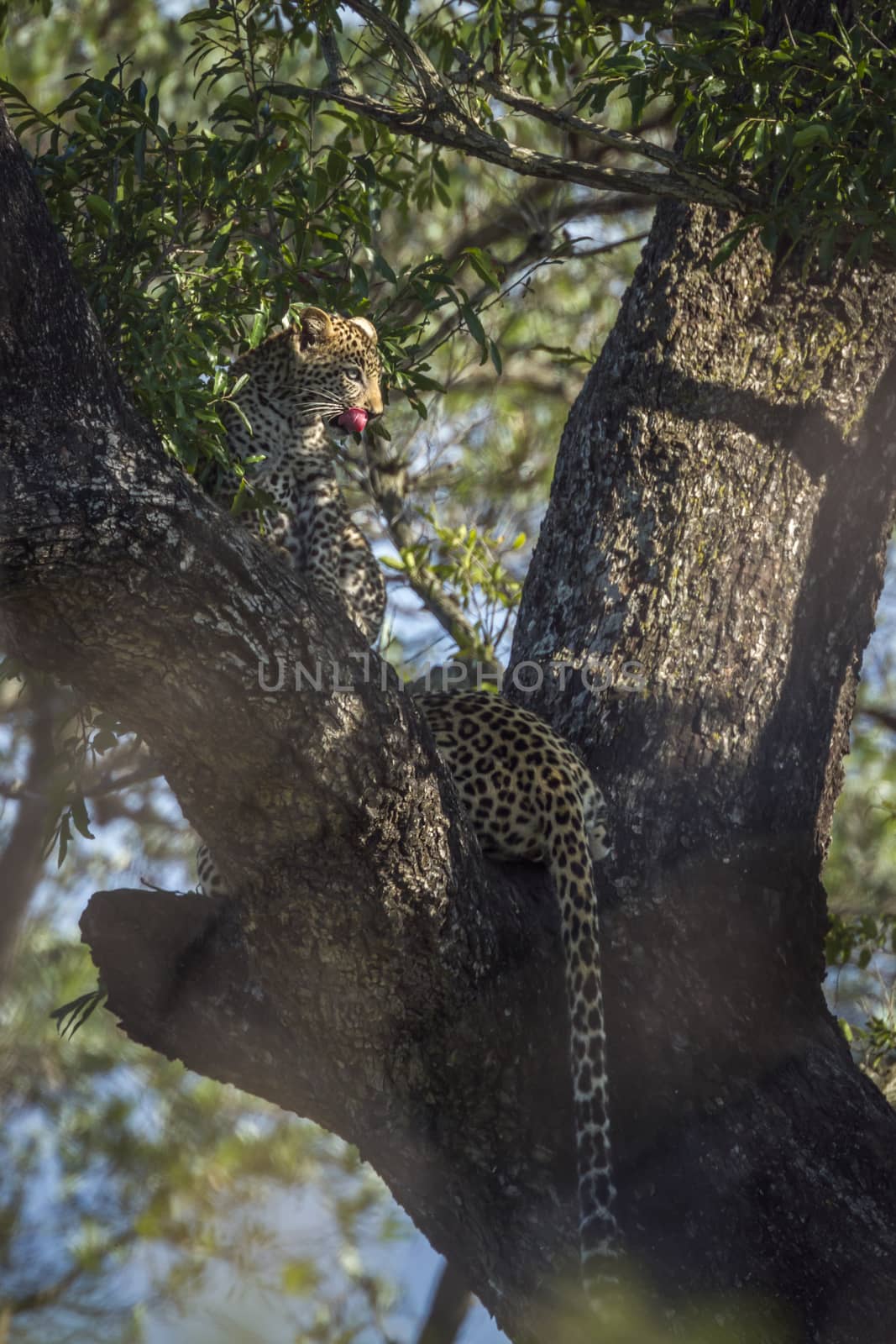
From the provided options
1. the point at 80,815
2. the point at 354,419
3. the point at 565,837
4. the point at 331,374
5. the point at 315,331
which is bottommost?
the point at 565,837

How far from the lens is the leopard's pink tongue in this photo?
205 inches

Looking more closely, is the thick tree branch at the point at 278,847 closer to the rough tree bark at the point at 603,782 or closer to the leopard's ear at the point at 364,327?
the rough tree bark at the point at 603,782

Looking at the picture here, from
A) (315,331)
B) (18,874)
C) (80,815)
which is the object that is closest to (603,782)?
(80,815)

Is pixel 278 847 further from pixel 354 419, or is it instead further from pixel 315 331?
pixel 315 331

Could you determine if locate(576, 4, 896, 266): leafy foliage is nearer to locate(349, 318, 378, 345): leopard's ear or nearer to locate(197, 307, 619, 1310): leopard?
locate(197, 307, 619, 1310): leopard

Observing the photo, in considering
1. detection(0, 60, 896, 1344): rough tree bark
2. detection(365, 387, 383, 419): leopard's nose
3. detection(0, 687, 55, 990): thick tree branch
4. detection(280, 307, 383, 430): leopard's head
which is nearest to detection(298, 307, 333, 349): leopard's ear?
detection(280, 307, 383, 430): leopard's head

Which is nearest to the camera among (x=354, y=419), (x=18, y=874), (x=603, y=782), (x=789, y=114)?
(x=789, y=114)

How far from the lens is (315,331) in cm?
532

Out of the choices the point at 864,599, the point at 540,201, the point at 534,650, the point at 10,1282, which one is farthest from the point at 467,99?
the point at 10,1282

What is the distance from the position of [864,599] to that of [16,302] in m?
2.53

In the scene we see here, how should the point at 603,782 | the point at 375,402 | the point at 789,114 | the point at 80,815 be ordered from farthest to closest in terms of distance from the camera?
the point at 375,402
the point at 603,782
the point at 80,815
the point at 789,114

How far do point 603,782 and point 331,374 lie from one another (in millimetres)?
2036

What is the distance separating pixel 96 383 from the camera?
2967mm

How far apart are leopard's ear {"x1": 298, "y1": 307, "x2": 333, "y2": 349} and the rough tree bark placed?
121cm
